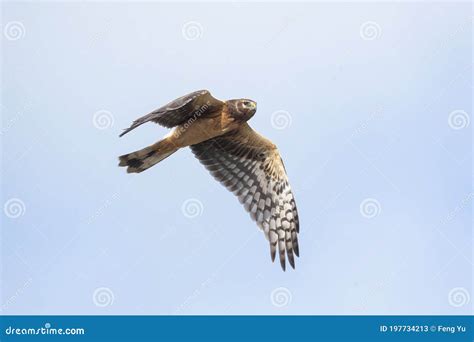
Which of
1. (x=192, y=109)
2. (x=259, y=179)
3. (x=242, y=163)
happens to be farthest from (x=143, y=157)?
(x=259, y=179)

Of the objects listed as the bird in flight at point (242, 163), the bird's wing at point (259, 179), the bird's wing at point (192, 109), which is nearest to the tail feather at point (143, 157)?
the bird in flight at point (242, 163)

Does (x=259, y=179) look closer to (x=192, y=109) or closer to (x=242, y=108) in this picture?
(x=242, y=108)

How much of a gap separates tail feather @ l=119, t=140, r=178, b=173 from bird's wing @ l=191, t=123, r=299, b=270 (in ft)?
2.66

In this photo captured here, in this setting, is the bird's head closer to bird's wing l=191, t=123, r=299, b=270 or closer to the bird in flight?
the bird in flight

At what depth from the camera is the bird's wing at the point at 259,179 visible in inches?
378

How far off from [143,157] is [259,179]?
172 centimetres

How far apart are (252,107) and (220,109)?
393 millimetres

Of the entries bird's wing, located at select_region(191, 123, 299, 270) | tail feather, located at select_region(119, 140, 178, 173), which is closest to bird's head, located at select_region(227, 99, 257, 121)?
bird's wing, located at select_region(191, 123, 299, 270)

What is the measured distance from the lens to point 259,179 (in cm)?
986

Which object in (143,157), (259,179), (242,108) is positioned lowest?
(143,157)
